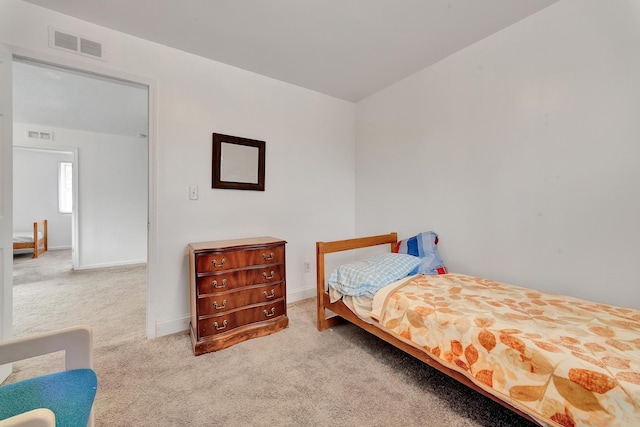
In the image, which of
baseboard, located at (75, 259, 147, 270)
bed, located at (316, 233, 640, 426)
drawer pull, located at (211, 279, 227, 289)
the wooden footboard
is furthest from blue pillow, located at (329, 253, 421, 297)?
baseboard, located at (75, 259, 147, 270)

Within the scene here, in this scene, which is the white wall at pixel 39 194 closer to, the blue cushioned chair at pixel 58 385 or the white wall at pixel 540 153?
the blue cushioned chair at pixel 58 385

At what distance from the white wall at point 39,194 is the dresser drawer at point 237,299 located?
6.37 m

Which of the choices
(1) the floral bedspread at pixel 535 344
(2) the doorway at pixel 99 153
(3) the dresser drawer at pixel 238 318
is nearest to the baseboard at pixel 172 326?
(3) the dresser drawer at pixel 238 318

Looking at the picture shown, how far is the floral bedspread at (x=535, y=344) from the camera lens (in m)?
0.94

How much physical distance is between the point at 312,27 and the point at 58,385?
2.43 metres

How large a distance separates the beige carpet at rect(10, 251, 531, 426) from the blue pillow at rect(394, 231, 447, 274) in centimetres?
74

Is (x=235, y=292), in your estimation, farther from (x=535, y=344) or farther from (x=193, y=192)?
(x=535, y=344)

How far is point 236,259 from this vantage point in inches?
83.4

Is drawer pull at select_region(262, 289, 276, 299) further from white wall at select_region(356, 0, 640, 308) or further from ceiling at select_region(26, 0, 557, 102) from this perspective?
ceiling at select_region(26, 0, 557, 102)

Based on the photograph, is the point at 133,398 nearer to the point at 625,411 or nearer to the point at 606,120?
the point at 625,411

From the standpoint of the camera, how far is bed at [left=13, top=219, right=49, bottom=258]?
201 inches

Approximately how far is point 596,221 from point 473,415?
4.55 feet

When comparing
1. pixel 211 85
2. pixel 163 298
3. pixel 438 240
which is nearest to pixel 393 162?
pixel 438 240

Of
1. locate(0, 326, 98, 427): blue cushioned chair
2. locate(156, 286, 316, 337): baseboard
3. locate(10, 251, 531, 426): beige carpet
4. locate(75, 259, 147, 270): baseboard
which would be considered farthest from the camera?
locate(75, 259, 147, 270): baseboard
